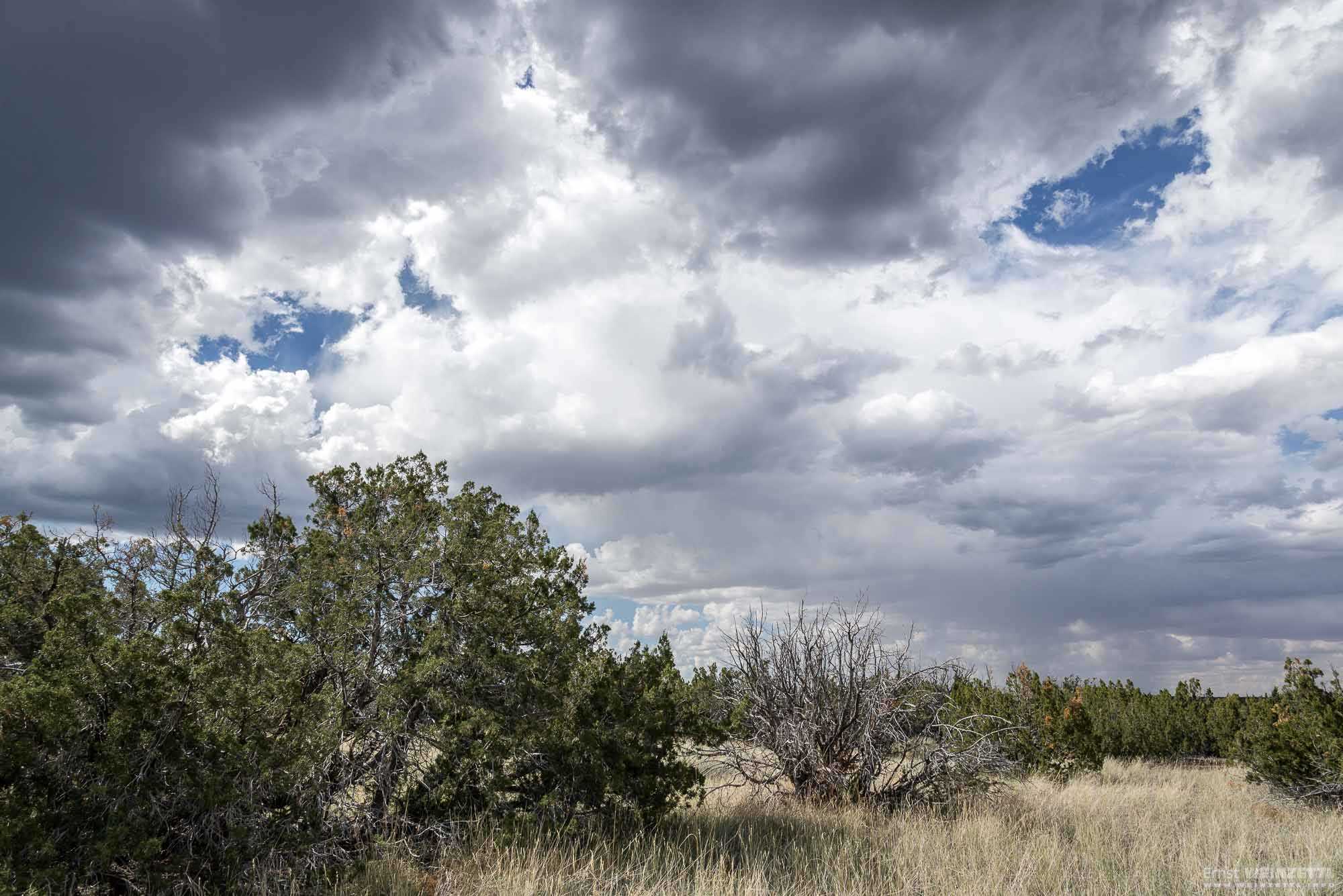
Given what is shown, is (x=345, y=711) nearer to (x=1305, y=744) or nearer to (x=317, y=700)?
(x=317, y=700)

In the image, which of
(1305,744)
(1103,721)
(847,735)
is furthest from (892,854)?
(1103,721)

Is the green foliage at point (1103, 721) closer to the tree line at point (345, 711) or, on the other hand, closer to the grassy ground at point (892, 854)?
the grassy ground at point (892, 854)

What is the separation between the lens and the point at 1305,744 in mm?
14844

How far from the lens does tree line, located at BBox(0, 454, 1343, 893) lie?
19.1ft

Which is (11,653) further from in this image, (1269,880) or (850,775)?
(1269,880)

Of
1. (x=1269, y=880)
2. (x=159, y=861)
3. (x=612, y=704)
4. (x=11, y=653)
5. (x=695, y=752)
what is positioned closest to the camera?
(x=159, y=861)

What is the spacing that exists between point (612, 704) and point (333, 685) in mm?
2822

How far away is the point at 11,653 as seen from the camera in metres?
6.80

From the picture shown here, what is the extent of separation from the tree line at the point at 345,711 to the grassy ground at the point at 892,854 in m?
0.52

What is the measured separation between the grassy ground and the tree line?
1.71 feet

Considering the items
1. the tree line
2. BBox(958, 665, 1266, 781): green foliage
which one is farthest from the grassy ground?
BBox(958, 665, 1266, 781): green foliage

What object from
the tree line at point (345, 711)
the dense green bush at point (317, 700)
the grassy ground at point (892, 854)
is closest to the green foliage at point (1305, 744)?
the grassy ground at point (892, 854)

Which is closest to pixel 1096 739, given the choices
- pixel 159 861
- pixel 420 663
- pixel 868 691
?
pixel 868 691

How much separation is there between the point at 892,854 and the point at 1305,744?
11343 mm
